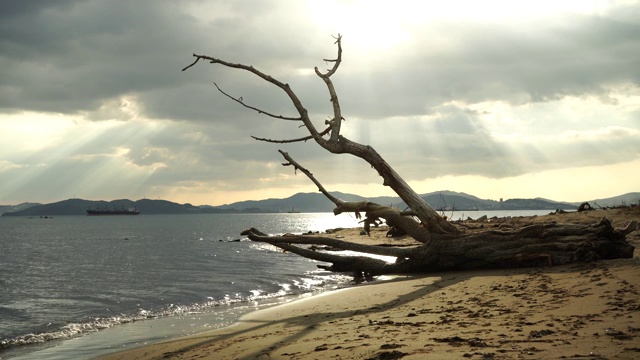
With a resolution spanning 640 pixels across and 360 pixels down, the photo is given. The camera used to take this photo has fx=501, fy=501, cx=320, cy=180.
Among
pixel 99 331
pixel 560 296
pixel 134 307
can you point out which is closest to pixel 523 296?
pixel 560 296

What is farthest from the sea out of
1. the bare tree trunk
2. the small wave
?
the bare tree trunk

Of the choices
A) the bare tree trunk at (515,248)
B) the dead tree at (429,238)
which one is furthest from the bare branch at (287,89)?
the bare tree trunk at (515,248)

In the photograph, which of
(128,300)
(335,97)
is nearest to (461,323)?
(335,97)

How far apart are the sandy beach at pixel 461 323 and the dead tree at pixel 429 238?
2.26ft

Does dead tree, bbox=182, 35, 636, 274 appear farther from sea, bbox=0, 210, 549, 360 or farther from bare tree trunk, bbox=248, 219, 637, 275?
sea, bbox=0, 210, 549, 360

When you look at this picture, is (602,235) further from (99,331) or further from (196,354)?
(99,331)

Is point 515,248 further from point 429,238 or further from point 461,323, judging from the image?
point 461,323

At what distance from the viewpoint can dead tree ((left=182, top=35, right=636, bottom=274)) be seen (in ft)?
36.9

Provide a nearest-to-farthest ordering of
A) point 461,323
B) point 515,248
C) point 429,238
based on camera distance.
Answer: point 461,323 < point 515,248 < point 429,238

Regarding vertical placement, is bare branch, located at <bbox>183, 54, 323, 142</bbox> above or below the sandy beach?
above

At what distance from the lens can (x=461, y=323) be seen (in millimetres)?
6539

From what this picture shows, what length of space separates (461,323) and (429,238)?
7.13 m

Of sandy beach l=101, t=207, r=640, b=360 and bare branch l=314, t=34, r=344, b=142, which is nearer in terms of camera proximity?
sandy beach l=101, t=207, r=640, b=360

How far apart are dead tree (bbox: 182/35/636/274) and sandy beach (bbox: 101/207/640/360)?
688mm
